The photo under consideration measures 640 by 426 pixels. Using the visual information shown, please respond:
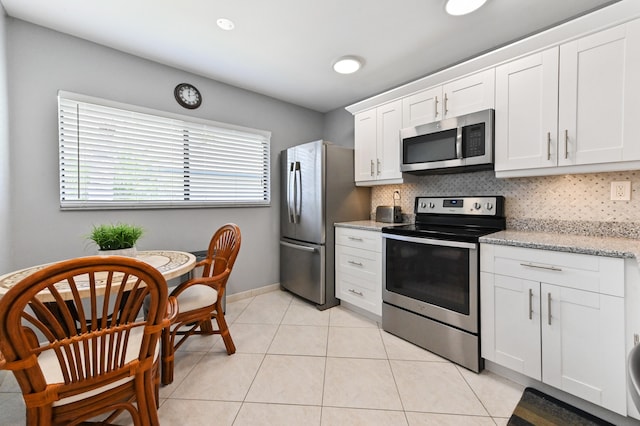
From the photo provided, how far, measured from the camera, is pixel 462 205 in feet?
7.74

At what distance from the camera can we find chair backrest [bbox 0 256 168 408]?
0.85 meters

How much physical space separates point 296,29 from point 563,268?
7.84 feet

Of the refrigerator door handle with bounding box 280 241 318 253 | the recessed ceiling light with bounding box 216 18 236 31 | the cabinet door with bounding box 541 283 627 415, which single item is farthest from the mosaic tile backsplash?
the recessed ceiling light with bounding box 216 18 236 31

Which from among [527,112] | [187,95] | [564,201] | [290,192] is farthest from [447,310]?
[187,95]

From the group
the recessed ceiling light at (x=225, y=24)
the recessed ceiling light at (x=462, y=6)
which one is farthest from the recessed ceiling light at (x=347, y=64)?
the recessed ceiling light at (x=225, y=24)

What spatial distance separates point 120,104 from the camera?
2.36m

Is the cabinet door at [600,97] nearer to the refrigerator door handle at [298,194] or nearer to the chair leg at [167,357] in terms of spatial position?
the refrigerator door handle at [298,194]

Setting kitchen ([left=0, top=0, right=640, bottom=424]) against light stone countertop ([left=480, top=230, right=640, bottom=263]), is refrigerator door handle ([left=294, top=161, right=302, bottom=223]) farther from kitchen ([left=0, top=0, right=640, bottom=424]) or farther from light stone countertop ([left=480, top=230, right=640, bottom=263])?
light stone countertop ([left=480, top=230, right=640, bottom=263])

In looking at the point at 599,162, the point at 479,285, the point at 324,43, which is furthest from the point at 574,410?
the point at 324,43

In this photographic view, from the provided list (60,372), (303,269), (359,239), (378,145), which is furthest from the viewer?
(303,269)

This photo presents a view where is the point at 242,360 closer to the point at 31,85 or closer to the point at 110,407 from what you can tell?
the point at 110,407

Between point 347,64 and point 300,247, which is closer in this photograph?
point 347,64

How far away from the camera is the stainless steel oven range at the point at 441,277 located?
1857 millimetres

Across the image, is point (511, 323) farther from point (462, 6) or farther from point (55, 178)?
point (55, 178)
